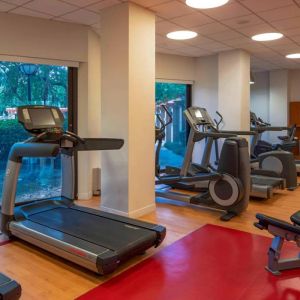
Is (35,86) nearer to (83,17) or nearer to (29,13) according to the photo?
(29,13)

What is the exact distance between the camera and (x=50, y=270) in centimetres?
279

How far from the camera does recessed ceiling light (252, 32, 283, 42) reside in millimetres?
5431

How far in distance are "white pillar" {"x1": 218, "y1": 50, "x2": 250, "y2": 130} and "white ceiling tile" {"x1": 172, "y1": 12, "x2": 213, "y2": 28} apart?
205 cm

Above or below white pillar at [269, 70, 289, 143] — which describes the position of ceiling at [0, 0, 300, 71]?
above

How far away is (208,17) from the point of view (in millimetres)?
4512

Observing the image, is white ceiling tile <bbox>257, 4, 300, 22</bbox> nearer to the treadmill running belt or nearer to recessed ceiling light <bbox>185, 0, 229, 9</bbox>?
recessed ceiling light <bbox>185, 0, 229, 9</bbox>

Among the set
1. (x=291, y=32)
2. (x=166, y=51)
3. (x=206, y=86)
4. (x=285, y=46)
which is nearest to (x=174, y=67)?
(x=166, y=51)

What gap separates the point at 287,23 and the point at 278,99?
458 centimetres

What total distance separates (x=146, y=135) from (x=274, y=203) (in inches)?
89.4

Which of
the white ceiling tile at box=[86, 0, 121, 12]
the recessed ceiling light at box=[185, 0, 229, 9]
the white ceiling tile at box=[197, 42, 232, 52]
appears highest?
the white ceiling tile at box=[197, 42, 232, 52]

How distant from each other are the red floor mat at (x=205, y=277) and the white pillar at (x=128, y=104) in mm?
1115

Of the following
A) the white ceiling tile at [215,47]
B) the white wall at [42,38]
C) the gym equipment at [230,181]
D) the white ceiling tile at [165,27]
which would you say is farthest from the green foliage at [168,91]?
the gym equipment at [230,181]

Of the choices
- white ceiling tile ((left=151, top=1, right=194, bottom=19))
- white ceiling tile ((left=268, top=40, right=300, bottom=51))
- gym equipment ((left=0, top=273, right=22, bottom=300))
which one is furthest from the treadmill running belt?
white ceiling tile ((left=268, top=40, right=300, bottom=51))

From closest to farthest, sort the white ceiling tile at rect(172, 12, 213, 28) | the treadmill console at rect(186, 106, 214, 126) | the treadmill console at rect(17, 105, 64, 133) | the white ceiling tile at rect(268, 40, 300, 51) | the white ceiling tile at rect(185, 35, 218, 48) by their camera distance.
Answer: the treadmill console at rect(17, 105, 64, 133) → the white ceiling tile at rect(172, 12, 213, 28) → the treadmill console at rect(186, 106, 214, 126) → the white ceiling tile at rect(185, 35, 218, 48) → the white ceiling tile at rect(268, 40, 300, 51)
